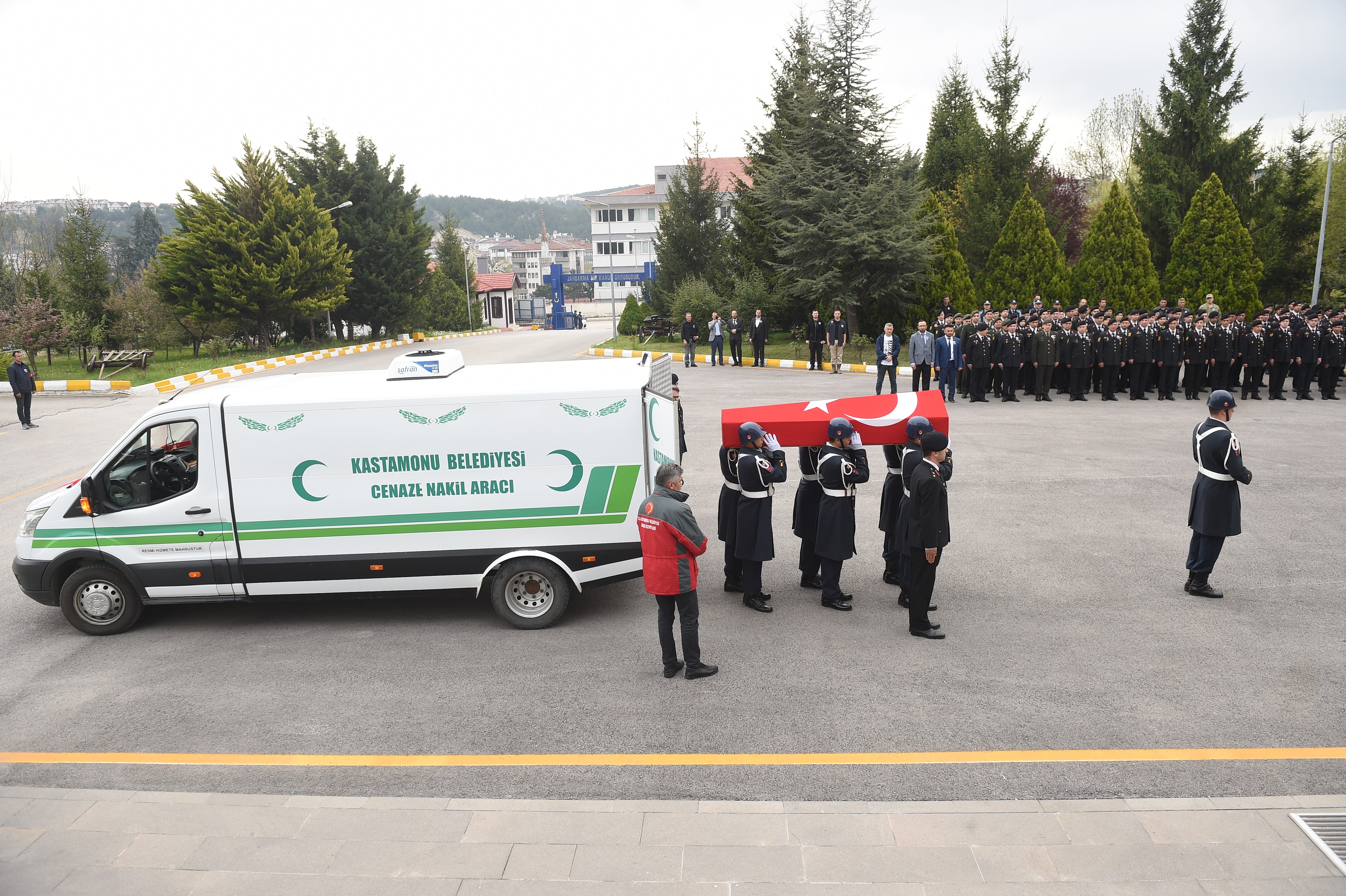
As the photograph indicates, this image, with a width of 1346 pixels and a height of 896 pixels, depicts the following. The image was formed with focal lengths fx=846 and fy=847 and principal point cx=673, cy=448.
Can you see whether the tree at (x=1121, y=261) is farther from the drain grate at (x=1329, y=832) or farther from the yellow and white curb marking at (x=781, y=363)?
the drain grate at (x=1329, y=832)

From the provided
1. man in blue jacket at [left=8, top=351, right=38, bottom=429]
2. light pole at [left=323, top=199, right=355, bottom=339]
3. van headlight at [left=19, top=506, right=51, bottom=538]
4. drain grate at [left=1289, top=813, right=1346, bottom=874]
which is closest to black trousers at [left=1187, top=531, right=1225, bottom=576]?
drain grate at [left=1289, top=813, right=1346, bottom=874]

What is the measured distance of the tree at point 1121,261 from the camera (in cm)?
2775

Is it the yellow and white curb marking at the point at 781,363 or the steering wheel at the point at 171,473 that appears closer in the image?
the steering wheel at the point at 171,473

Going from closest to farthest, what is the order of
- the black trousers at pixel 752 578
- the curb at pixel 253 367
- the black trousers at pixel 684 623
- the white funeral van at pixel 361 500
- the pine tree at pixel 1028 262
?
the black trousers at pixel 684 623, the white funeral van at pixel 361 500, the black trousers at pixel 752 578, the curb at pixel 253 367, the pine tree at pixel 1028 262

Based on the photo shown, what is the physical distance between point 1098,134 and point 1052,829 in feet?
183

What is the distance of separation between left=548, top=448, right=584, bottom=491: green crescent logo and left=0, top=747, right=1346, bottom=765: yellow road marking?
8.34ft

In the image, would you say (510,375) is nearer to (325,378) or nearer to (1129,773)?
(325,378)

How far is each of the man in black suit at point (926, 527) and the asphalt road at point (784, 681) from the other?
0.31 m

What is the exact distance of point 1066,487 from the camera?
12.0 m

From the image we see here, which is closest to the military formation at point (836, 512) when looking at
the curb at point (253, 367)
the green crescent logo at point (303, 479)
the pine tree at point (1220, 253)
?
the green crescent logo at point (303, 479)

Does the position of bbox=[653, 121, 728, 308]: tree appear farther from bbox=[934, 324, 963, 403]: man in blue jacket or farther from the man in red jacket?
the man in red jacket

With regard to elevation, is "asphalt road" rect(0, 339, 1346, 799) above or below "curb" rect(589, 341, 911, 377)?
below

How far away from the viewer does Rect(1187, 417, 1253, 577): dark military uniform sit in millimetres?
7836

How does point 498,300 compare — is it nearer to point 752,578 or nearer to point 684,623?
point 752,578
